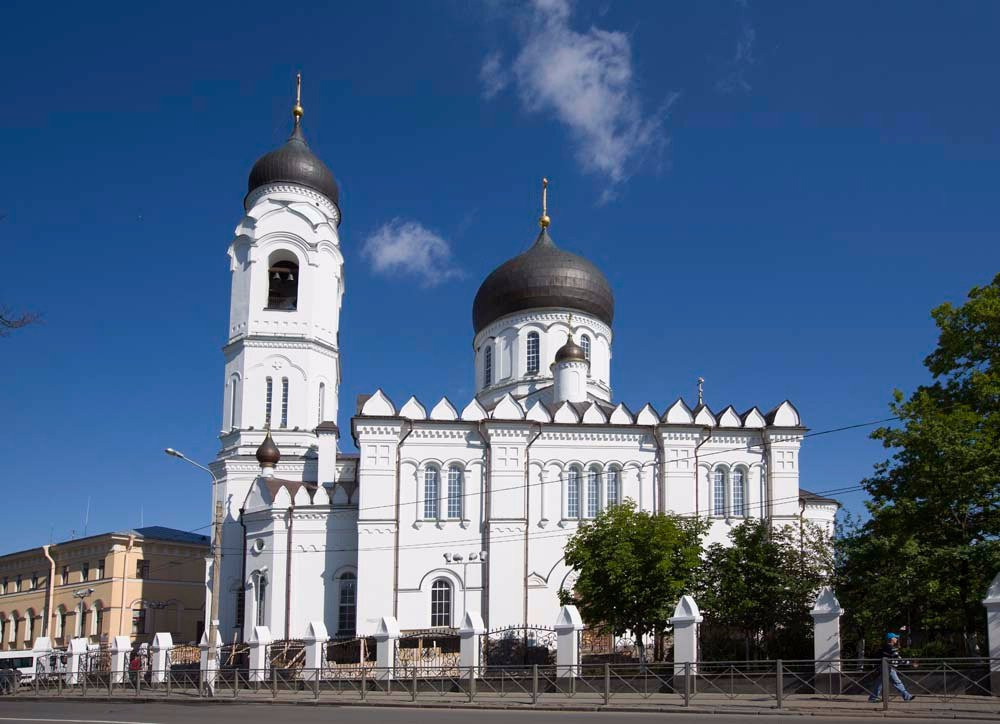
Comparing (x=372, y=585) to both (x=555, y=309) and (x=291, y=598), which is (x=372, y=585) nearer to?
(x=291, y=598)

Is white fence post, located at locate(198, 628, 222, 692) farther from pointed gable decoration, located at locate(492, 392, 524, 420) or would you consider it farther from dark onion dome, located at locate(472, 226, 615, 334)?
dark onion dome, located at locate(472, 226, 615, 334)

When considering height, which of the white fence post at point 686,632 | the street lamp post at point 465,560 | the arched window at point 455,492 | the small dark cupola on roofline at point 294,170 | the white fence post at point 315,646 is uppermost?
the small dark cupola on roofline at point 294,170

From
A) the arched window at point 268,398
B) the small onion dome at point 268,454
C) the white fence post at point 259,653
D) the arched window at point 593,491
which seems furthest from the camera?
the arched window at point 268,398

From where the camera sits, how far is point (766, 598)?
2458 centimetres

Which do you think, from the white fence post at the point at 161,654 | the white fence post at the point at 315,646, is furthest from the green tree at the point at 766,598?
the white fence post at the point at 161,654

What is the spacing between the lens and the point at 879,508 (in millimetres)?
21391

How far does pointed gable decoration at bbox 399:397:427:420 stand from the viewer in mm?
33781

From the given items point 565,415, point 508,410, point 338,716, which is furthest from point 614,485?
point 338,716

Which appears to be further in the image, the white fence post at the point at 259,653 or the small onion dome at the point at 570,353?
the small onion dome at the point at 570,353

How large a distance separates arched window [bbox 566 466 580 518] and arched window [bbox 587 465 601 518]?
37 centimetres

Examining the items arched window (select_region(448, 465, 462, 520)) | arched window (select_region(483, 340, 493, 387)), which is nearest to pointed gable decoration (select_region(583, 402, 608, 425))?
arched window (select_region(448, 465, 462, 520))

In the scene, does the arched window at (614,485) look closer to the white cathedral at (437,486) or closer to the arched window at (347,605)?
the white cathedral at (437,486)

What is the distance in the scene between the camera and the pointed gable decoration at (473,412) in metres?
34.0

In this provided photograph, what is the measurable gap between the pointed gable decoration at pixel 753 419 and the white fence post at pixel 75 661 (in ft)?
71.7
